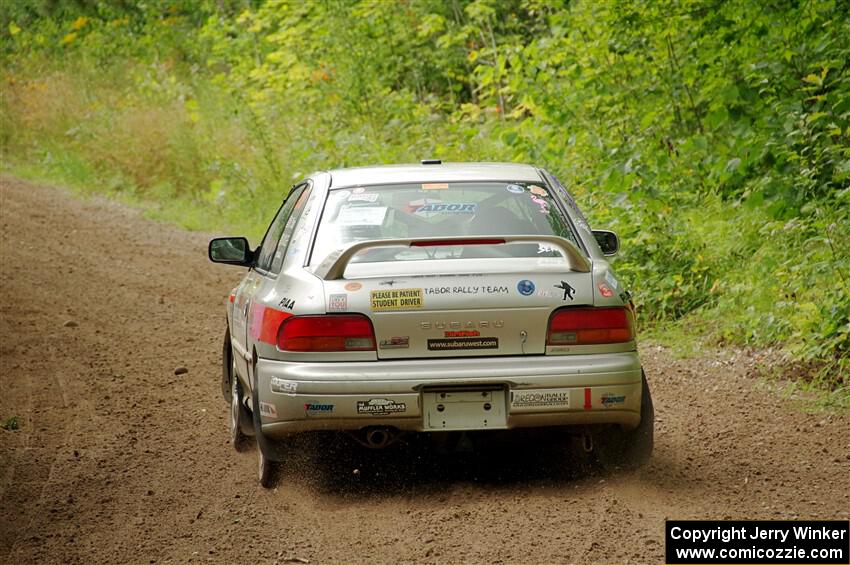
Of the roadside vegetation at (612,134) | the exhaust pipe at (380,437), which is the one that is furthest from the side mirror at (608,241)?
the roadside vegetation at (612,134)

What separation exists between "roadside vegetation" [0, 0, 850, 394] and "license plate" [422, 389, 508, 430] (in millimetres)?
3185

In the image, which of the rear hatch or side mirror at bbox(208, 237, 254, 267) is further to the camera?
side mirror at bbox(208, 237, 254, 267)

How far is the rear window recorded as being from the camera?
6012mm

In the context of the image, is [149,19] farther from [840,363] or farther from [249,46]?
[840,363]

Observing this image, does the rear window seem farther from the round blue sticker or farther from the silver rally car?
the round blue sticker

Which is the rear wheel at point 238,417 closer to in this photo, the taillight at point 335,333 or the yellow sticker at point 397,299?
the taillight at point 335,333

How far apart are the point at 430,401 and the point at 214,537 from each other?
1.11 metres

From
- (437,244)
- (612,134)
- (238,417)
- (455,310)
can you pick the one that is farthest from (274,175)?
(455,310)

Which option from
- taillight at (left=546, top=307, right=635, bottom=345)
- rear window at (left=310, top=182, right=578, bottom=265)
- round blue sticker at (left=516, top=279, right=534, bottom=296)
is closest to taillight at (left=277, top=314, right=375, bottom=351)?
rear window at (left=310, top=182, right=578, bottom=265)

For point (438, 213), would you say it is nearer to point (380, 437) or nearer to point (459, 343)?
point (459, 343)

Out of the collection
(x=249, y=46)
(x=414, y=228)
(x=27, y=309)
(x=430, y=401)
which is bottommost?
(x=249, y=46)

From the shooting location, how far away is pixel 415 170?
6.45 m

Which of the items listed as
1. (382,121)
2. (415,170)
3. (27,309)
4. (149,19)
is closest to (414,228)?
(415,170)

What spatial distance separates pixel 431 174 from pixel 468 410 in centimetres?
150
